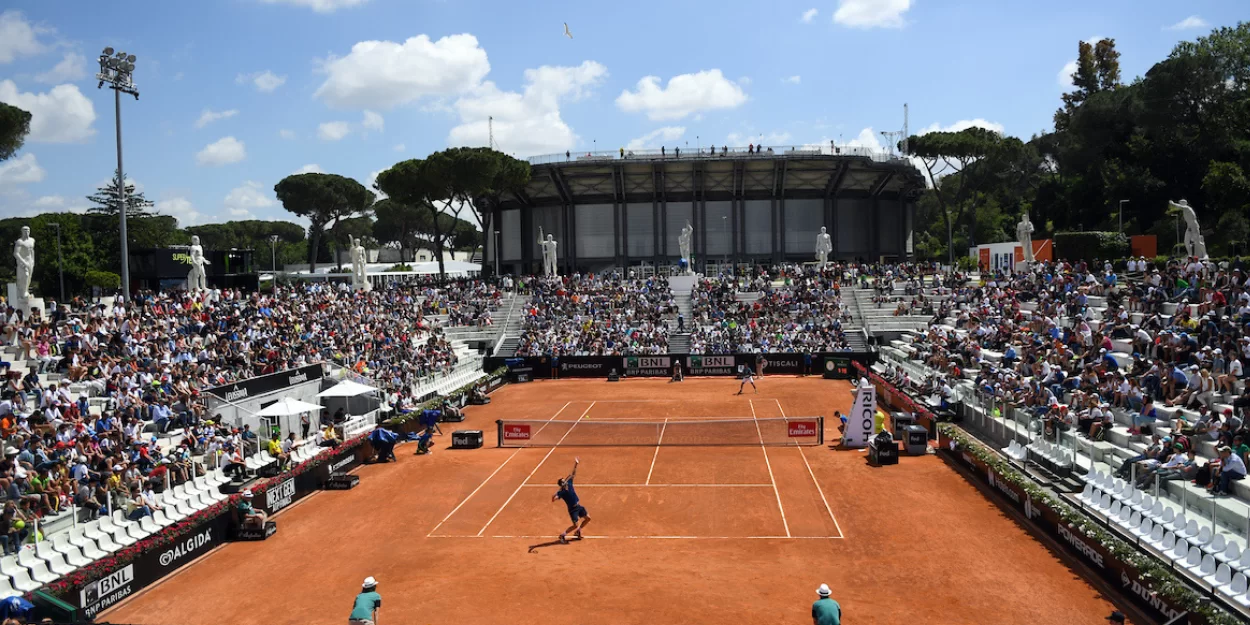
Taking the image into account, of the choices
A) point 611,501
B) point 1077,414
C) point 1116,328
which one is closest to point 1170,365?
point 1077,414

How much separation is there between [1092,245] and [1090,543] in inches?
1866

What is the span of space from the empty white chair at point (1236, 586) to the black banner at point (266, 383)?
1034 inches

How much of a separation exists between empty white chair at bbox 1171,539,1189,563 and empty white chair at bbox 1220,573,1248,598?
4.26 feet

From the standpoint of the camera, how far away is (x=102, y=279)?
241ft

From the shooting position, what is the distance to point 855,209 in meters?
83.5

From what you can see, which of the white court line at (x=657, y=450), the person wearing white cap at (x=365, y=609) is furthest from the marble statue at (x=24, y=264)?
the person wearing white cap at (x=365, y=609)

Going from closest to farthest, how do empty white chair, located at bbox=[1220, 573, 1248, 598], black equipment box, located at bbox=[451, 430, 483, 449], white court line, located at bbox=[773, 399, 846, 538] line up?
empty white chair, located at bbox=[1220, 573, 1248, 598]
white court line, located at bbox=[773, 399, 846, 538]
black equipment box, located at bbox=[451, 430, 483, 449]

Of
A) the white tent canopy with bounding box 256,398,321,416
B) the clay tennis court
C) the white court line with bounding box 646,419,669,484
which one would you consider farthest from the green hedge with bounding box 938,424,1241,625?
the white tent canopy with bounding box 256,398,321,416

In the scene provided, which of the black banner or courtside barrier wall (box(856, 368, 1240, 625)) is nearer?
courtside barrier wall (box(856, 368, 1240, 625))

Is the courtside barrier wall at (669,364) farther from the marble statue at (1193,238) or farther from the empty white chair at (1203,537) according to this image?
the empty white chair at (1203,537)

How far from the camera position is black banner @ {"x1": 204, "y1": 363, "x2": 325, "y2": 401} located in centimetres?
2720

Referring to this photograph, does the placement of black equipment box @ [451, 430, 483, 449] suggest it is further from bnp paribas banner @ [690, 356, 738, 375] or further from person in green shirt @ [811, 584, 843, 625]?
bnp paribas banner @ [690, 356, 738, 375]

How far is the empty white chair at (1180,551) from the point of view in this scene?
46.1ft

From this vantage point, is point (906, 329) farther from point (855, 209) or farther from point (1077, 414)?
point (855, 209)
